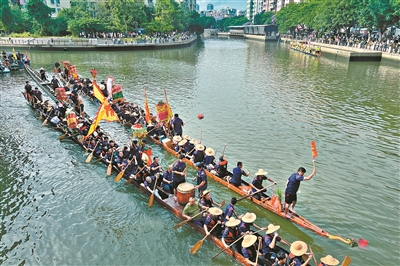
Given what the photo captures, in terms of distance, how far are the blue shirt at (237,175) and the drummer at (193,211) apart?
272cm

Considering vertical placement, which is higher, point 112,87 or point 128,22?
point 128,22

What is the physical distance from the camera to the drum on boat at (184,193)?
1204 cm

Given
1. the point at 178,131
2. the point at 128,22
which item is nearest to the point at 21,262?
the point at 178,131

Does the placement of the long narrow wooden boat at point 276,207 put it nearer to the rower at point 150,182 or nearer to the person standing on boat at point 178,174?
the person standing on boat at point 178,174

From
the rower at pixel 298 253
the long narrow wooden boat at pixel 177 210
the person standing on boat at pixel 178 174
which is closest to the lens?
the rower at pixel 298 253

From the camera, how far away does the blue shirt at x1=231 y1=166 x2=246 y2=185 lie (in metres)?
13.3

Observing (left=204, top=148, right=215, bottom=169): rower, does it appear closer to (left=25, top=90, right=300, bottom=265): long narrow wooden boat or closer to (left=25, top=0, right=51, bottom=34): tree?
(left=25, top=90, right=300, bottom=265): long narrow wooden boat

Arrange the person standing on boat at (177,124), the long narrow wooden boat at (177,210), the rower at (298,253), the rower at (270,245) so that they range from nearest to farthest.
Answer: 1. the rower at (298,253)
2. the rower at (270,245)
3. the long narrow wooden boat at (177,210)
4. the person standing on boat at (177,124)

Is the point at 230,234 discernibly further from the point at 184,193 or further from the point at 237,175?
the point at 237,175

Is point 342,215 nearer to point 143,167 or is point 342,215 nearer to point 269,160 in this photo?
point 269,160

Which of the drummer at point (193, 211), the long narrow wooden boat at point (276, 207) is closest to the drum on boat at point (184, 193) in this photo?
the drummer at point (193, 211)

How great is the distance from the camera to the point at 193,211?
37.0ft

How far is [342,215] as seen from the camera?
1273cm

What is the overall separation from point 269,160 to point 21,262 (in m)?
A: 12.8
